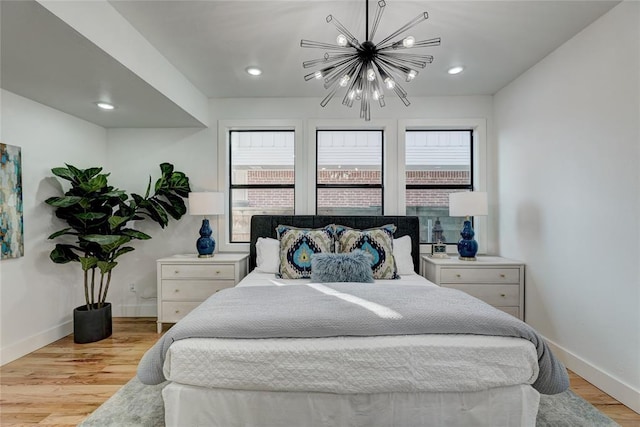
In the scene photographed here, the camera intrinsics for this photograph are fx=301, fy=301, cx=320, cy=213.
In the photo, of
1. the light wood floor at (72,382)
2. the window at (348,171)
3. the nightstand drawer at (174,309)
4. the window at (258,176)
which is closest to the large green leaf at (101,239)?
the nightstand drawer at (174,309)

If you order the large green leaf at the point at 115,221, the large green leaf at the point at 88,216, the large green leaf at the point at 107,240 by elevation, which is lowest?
the large green leaf at the point at 107,240

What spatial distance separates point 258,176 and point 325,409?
2788 millimetres

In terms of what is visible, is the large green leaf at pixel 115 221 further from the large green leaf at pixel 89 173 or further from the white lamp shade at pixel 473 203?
the white lamp shade at pixel 473 203

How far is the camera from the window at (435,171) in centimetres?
368

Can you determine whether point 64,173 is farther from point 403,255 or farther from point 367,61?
point 403,255

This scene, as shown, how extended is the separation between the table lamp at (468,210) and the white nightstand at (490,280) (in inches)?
6.6

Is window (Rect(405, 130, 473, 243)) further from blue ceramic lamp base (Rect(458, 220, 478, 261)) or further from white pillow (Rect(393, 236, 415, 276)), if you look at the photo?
white pillow (Rect(393, 236, 415, 276))

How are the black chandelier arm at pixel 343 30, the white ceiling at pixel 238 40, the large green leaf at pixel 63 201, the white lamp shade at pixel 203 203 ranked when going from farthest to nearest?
the white lamp shade at pixel 203 203, the large green leaf at pixel 63 201, the white ceiling at pixel 238 40, the black chandelier arm at pixel 343 30

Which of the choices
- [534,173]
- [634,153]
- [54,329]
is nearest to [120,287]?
[54,329]

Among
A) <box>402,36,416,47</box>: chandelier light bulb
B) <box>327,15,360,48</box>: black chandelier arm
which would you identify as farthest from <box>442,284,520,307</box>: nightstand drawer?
<box>327,15,360,48</box>: black chandelier arm

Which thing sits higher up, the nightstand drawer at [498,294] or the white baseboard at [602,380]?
the nightstand drawer at [498,294]

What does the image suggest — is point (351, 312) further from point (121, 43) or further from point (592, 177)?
point (121, 43)

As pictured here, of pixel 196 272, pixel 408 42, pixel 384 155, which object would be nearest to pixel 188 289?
pixel 196 272

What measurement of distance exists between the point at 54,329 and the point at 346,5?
387cm
